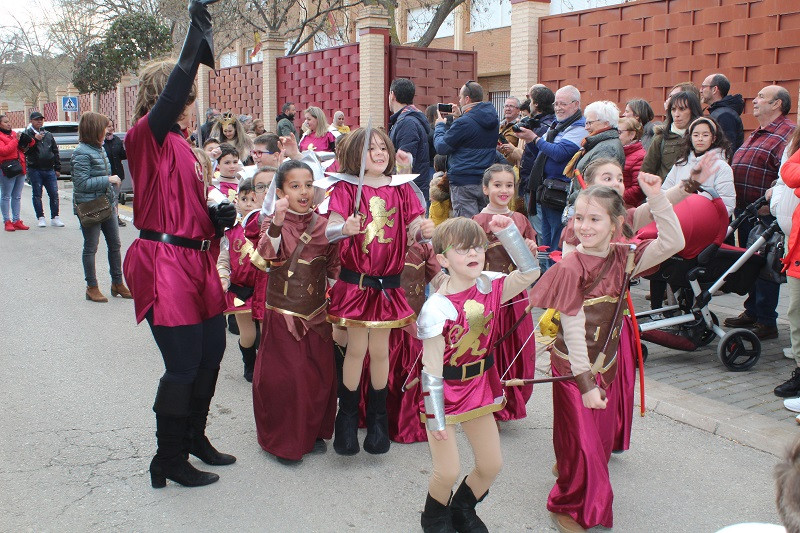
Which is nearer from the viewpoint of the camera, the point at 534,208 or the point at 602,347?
the point at 602,347

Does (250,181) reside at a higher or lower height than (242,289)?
higher

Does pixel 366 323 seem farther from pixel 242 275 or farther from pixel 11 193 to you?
pixel 11 193

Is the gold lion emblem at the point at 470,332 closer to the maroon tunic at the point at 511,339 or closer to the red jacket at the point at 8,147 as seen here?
the maroon tunic at the point at 511,339

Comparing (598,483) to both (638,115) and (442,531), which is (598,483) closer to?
(442,531)

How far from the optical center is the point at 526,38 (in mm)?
14367

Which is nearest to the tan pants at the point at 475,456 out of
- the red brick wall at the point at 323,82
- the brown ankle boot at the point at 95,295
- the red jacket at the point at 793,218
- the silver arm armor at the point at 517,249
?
the silver arm armor at the point at 517,249

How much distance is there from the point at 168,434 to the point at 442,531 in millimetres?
1429

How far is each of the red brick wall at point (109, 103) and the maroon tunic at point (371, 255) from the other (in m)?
31.1

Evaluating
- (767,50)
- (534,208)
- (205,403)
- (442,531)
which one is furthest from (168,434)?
(767,50)

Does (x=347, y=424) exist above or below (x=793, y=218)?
below

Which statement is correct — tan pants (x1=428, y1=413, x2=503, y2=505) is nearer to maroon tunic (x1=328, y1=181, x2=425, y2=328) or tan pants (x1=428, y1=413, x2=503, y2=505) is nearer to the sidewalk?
maroon tunic (x1=328, y1=181, x2=425, y2=328)

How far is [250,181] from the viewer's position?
602cm

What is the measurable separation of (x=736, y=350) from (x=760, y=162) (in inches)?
76.0

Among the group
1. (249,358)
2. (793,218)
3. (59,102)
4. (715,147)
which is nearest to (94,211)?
(249,358)
